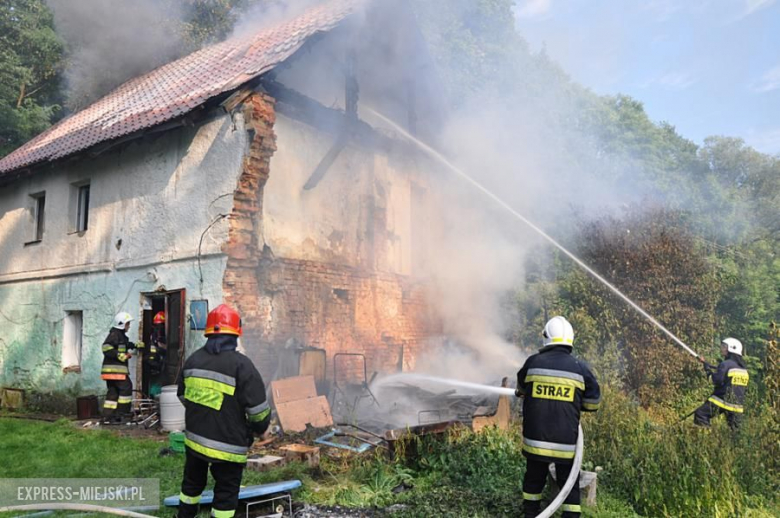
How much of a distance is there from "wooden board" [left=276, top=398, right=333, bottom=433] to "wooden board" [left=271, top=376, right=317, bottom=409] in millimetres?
78

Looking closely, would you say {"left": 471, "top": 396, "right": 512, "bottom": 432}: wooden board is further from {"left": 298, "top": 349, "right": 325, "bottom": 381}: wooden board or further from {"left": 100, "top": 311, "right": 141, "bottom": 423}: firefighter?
{"left": 100, "top": 311, "right": 141, "bottom": 423}: firefighter

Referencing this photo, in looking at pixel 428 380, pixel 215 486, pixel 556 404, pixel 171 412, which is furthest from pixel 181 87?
pixel 556 404

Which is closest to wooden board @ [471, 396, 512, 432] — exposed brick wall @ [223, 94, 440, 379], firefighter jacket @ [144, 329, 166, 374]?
exposed brick wall @ [223, 94, 440, 379]

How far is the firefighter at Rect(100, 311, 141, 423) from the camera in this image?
9.68 m

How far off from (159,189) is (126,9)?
1046 centimetres

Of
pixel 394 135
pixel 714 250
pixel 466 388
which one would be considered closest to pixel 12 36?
pixel 394 135

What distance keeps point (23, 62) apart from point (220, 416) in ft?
→ 69.0

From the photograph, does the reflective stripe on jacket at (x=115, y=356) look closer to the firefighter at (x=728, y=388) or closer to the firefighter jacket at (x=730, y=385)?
the firefighter at (x=728, y=388)

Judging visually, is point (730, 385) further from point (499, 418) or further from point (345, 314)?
point (345, 314)

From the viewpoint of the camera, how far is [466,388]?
10.8 meters

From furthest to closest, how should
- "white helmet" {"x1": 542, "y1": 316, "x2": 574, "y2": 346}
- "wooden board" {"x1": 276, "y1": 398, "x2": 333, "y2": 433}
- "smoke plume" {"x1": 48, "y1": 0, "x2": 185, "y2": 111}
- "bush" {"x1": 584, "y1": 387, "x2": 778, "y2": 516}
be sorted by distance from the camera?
"smoke plume" {"x1": 48, "y1": 0, "x2": 185, "y2": 111}
"wooden board" {"x1": 276, "y1": 398, "x2": 333, "y2": 433}
"bush" {"x1": 584, "y1": 387, "x2": 778, "y2": 516}
"white helmet" {"x1": 542, "y1": 316, "x2": 574, "y2": 346}

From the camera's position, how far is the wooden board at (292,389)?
8586 millimetres

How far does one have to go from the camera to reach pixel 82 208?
40.5 ft

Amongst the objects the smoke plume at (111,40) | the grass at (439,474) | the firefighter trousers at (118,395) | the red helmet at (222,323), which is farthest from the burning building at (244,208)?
the red helmet at (222,323)
